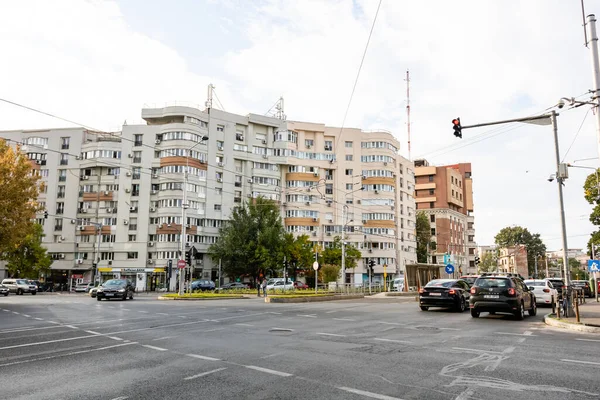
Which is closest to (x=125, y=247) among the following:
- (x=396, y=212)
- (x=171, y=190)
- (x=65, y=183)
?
(x=171, y=190)

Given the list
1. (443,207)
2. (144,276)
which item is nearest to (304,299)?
(144,276)

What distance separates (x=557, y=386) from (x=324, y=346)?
461cm

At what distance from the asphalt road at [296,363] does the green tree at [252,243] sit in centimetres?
4392

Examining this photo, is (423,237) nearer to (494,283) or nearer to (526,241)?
(526,241)

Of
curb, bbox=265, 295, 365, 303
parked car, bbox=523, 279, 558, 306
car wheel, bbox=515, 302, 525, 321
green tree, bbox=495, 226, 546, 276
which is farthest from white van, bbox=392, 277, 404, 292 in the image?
green tree, bbox=495, 226, 546, 276

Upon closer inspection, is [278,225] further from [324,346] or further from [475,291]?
[324,346]

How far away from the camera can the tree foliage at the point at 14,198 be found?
1078 inches

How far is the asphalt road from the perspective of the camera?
19.1ft

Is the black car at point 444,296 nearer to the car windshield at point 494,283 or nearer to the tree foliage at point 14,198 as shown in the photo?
the car windshield at point 494,283

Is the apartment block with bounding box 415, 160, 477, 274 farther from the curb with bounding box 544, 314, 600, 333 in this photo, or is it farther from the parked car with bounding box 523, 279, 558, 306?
the curb with bounding box 544, 314, 600, 333

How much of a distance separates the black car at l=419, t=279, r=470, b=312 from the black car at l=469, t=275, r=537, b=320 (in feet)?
8.54

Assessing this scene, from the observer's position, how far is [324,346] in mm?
9539

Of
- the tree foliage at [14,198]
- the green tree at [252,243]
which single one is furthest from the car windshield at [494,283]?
the green tree at [252,243]

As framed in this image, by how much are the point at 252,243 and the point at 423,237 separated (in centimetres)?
4917
